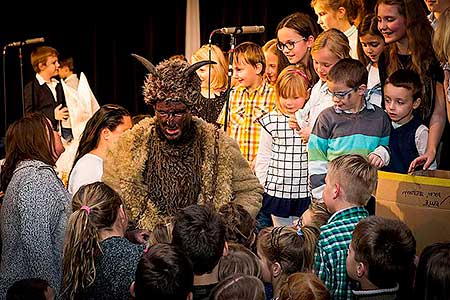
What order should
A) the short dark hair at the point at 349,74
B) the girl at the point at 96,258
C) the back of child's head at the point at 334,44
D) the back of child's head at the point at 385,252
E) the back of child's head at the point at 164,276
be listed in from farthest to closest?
1. the back of child's head at the point at 334,44
2. the short dark hair at the point at 349,74
3. the girl at the point at 96,258
4. the back of child's head at the point at 385,252
5. the back of child's head at the point at 164,276

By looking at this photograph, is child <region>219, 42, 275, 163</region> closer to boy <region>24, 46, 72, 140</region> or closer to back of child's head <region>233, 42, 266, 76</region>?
back of child's head <region>233, 42, 266, 76</region>

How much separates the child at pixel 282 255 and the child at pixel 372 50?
1325 millimetres

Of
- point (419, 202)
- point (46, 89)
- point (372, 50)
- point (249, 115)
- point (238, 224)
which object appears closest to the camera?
point (238, 224)

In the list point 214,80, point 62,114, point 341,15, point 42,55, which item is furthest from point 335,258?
point 42,55

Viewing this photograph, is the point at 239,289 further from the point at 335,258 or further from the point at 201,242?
the point at 335,258

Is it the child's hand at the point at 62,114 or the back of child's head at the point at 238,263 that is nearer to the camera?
the back of child's head at the point at 238,263

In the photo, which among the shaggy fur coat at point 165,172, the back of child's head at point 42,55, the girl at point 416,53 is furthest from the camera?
the back of child's head at point 42,55

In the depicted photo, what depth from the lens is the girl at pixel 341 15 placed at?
4805 millimetres

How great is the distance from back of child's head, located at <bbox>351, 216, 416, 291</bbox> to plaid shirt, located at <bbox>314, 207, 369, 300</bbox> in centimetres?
23

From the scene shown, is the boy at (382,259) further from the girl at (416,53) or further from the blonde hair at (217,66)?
the blonde hair at (217,66)

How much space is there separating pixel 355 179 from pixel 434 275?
69 cm

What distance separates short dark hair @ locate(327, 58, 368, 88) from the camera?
3.95 meters

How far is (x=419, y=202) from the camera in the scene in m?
3.72

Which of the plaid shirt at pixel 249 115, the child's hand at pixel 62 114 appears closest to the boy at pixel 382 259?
the plaid shirt at pixel 249 115
